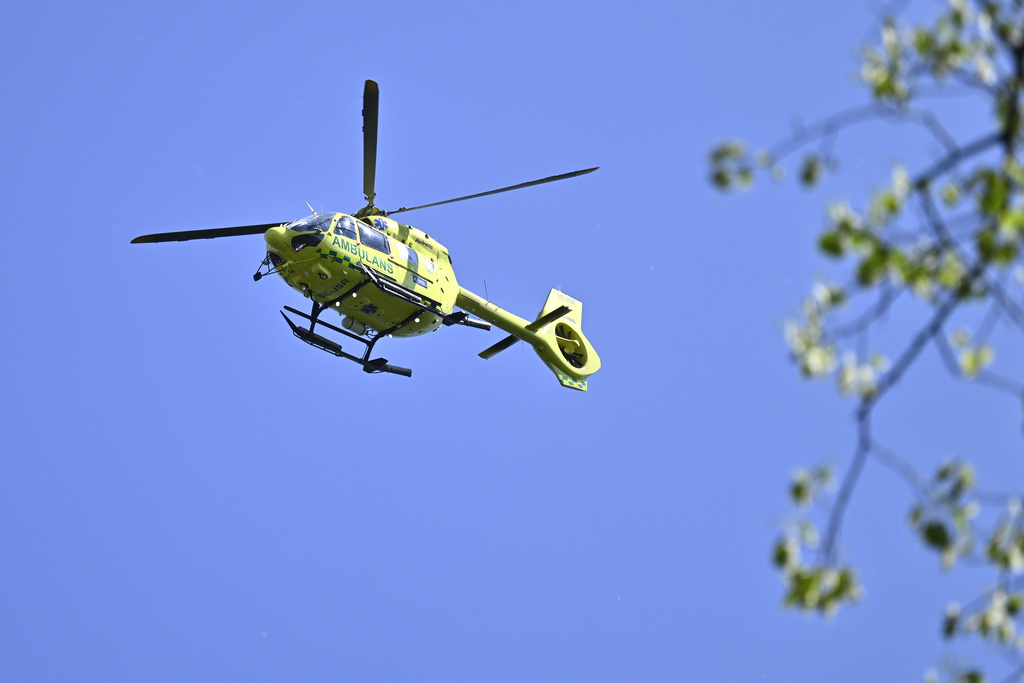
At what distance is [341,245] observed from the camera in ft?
64.3

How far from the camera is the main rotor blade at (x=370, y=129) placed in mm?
18938

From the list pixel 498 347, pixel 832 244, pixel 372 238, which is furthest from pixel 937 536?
pixel 498 347

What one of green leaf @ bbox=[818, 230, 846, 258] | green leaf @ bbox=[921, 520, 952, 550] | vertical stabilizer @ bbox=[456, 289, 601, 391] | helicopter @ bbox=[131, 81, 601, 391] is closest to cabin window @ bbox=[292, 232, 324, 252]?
helicopter @ bbox=[131, 81, 601, 391]

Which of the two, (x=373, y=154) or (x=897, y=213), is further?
(x=373, y=154)

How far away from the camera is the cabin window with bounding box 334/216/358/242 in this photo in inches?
778

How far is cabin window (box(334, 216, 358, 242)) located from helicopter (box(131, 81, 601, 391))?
17 mm

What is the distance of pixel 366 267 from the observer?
19797 mm

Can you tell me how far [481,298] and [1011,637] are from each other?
1893 centimetres

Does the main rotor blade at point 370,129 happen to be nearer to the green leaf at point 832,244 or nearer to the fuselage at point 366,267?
the fuselage at point 366,267

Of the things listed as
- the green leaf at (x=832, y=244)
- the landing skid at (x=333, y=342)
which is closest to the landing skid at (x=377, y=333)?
the landing skid at (x=333, y=342)

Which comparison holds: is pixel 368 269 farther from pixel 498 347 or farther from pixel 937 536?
pixel 937 536

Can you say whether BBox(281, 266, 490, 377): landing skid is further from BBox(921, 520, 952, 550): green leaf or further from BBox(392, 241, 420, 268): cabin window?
BBox(921, 520, 952, 550): green leaf

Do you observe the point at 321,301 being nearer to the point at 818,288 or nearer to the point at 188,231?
the point at 188,231

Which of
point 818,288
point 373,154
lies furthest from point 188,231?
point 818,288
